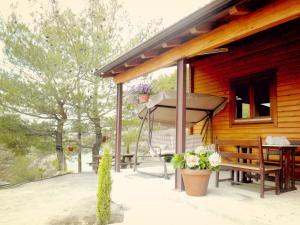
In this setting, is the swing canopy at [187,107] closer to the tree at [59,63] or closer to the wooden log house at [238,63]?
the wooden log house at [238,63]

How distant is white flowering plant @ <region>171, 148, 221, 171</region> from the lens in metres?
4.18

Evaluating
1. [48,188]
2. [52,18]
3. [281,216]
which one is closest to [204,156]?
[281,216]

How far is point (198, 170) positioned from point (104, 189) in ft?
4.80

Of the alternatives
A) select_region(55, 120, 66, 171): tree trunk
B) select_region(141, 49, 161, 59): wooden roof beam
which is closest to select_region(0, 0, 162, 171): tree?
select_region(55, 120, 66, 171): tree trunk

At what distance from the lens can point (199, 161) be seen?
14.0 feet

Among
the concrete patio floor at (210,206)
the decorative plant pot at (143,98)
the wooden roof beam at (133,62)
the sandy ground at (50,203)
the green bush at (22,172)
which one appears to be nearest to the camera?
the concrete patio floor at (210,206)

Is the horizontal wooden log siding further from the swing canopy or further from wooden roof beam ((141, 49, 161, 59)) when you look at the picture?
wooden roof beam ((141, 49, 161, 59))

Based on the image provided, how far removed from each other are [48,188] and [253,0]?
758 cm

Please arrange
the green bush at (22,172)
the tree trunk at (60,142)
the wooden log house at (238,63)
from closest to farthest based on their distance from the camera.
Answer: the wooden log house at (238,63) → the tree trunk at (60,142) → the green bush at (22,172)

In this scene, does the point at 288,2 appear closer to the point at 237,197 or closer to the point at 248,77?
the point at 237,197

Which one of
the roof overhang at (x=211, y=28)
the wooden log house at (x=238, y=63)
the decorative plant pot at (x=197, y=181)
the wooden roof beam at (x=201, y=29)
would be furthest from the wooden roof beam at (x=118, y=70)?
the decorative plant pot at (x=197, y=181)

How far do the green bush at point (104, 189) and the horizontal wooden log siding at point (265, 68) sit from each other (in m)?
3.62

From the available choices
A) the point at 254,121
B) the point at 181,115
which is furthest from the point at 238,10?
the point at 254,121

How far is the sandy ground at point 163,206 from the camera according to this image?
11.0ft
